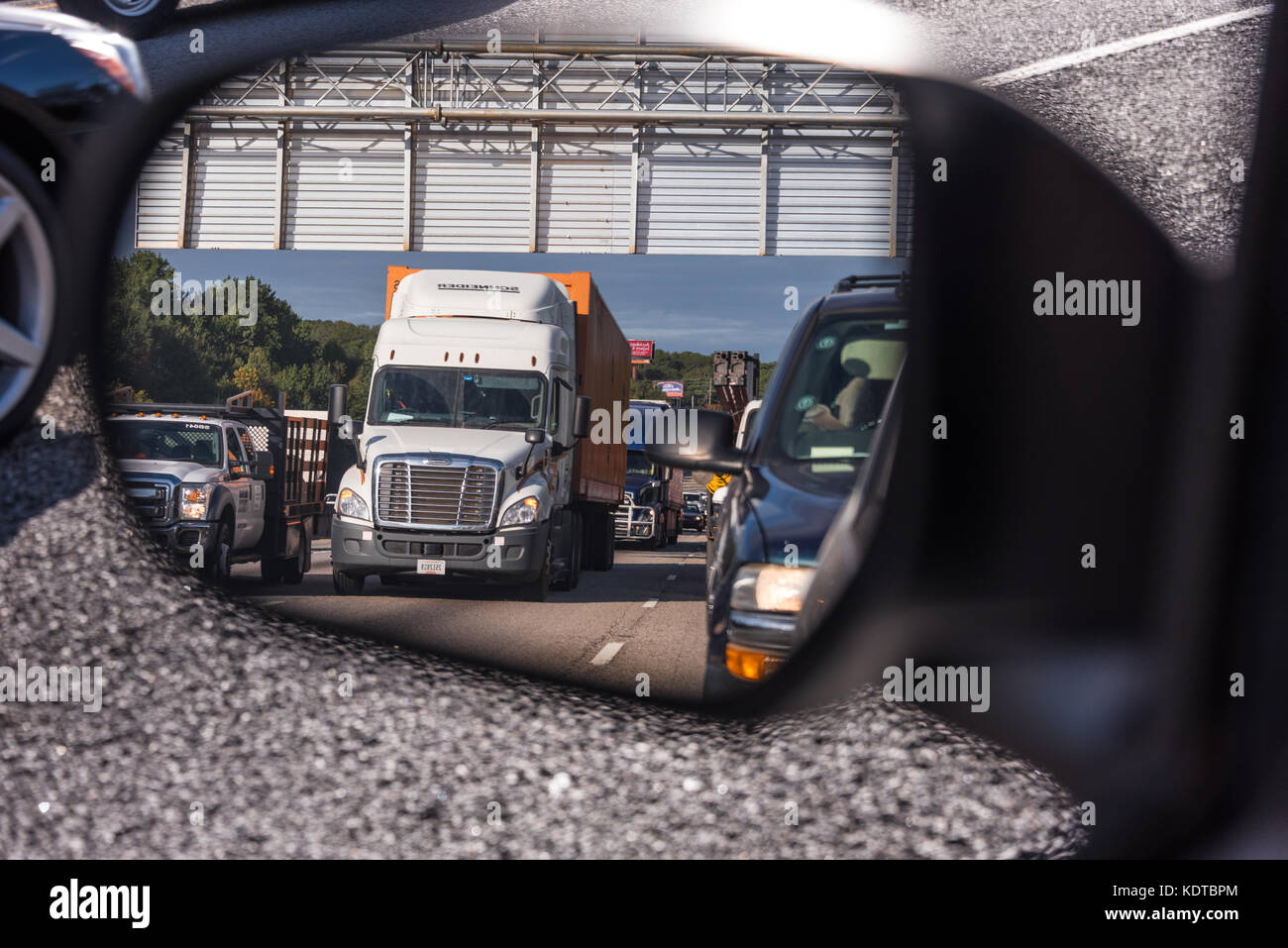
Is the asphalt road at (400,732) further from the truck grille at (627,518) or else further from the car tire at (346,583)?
the truck grille at (627,518)

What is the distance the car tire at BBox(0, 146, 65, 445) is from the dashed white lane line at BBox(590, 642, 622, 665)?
205 centimetres

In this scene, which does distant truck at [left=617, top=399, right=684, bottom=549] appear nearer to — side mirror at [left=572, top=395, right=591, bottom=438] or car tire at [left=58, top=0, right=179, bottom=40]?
side mirror at [left=572, top=395, right=591, bottom=438]

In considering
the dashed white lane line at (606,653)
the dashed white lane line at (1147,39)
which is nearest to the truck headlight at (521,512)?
the dashed white lane line at (606,653)

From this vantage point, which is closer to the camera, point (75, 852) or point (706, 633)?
point (706, 633)

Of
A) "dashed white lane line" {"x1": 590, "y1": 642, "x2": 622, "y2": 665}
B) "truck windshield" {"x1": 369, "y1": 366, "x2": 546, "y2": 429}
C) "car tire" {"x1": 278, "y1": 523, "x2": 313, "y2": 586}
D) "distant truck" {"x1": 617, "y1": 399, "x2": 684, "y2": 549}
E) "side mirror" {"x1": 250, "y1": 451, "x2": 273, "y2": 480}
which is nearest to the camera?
"dashed white lane line" {"x1": 590, "y1": 642, "x2": 622, "y2": 665}

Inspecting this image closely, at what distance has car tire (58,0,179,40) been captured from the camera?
4.05 m

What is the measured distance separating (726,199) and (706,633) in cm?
123

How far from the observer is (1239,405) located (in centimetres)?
262

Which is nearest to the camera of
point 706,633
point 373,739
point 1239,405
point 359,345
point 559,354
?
point 1239,405

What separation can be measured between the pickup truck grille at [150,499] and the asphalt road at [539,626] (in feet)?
1.10

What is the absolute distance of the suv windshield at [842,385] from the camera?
2.63 metres

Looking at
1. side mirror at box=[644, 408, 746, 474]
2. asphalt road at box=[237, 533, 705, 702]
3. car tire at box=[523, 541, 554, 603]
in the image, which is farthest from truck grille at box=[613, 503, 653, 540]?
side mirror at box=[644, 408, 746, 474]
